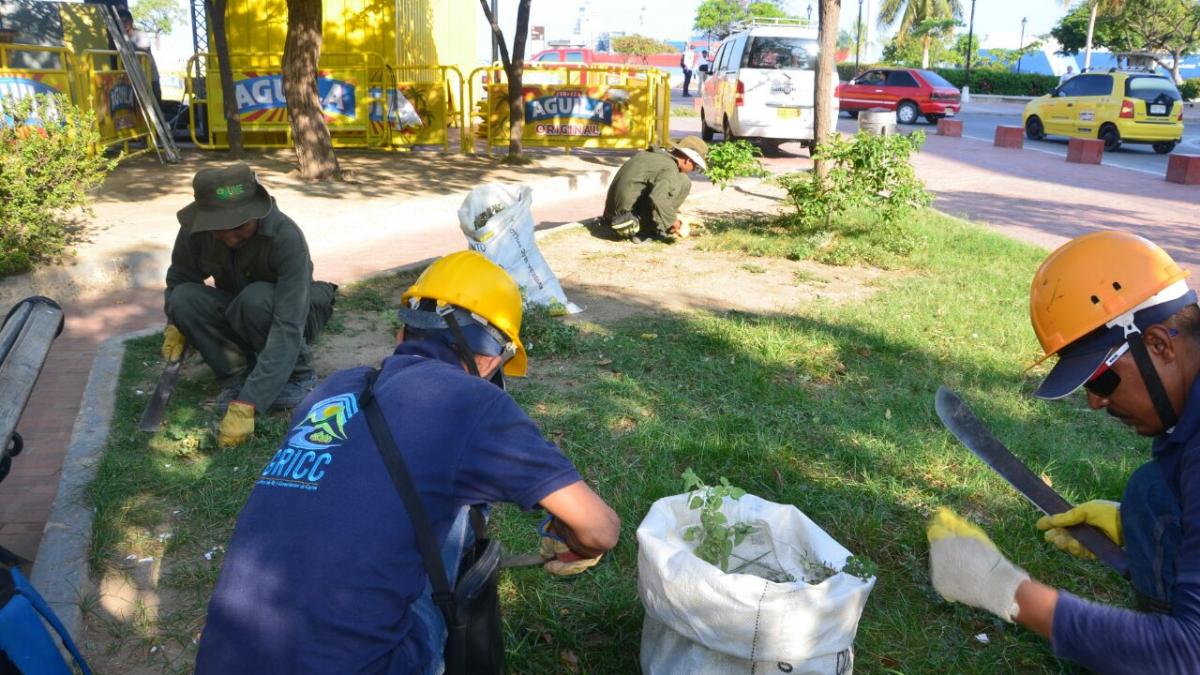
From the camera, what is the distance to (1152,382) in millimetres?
2000

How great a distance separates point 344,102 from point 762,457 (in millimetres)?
11509

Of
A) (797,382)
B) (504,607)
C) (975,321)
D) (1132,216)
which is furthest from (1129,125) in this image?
(504,607)

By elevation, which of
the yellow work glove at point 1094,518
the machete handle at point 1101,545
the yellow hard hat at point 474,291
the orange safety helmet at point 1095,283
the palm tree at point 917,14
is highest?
the palm tree at point 917,14

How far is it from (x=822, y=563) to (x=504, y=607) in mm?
1083

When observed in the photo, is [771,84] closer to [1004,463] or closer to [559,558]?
[1004,463]

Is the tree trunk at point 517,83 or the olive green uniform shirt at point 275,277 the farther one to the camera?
the tree trunk at point 517,83

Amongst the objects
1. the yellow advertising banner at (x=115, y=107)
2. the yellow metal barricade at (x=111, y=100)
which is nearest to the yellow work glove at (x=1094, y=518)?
the yellow metal barricade at (x=111, y=100)

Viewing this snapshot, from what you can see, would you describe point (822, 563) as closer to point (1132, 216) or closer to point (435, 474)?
point (435, 474)

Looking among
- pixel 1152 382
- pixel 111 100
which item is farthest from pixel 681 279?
pixel 111 100

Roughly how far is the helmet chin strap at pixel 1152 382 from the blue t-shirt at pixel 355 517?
1.21 metres

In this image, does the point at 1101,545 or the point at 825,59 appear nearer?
the point at 1101,545

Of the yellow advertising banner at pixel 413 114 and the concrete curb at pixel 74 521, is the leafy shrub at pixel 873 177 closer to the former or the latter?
the concrete curb at pixel 74 521

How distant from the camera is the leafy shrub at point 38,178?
638 cm

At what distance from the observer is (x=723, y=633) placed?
2.38m
